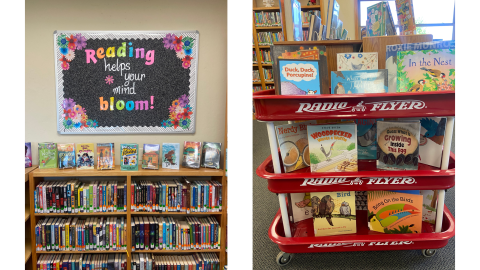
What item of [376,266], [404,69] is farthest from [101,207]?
[404,69]

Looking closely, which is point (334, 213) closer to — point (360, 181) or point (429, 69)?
point (360, 181)

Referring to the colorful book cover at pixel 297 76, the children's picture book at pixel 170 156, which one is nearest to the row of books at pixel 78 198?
the children's picture book at pixel 170 156

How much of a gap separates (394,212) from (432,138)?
1.40 ft

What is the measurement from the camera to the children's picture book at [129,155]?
2.75 metres

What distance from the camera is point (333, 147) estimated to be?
1557mm

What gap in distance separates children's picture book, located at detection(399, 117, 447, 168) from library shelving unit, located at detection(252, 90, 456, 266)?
5cm

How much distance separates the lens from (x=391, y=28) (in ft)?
5.45

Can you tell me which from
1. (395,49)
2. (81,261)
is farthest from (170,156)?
(395,49)

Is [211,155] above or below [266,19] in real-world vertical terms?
below

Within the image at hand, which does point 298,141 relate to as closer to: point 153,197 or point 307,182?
point 307,182

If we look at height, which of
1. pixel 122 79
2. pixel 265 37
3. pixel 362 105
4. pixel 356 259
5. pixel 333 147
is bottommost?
pixel 356 259

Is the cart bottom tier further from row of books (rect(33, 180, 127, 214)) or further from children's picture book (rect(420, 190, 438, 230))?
row of books (rect(33, 180, 127, 214))

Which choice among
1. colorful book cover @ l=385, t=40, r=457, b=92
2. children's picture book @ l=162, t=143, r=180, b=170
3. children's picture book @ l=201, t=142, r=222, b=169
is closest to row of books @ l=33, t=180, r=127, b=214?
children's picture book @ l=162, t=143, r=180, b=170

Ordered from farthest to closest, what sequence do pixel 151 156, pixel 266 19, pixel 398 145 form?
pixel 266 19 < pixel 151 156 < pixel 398 145
